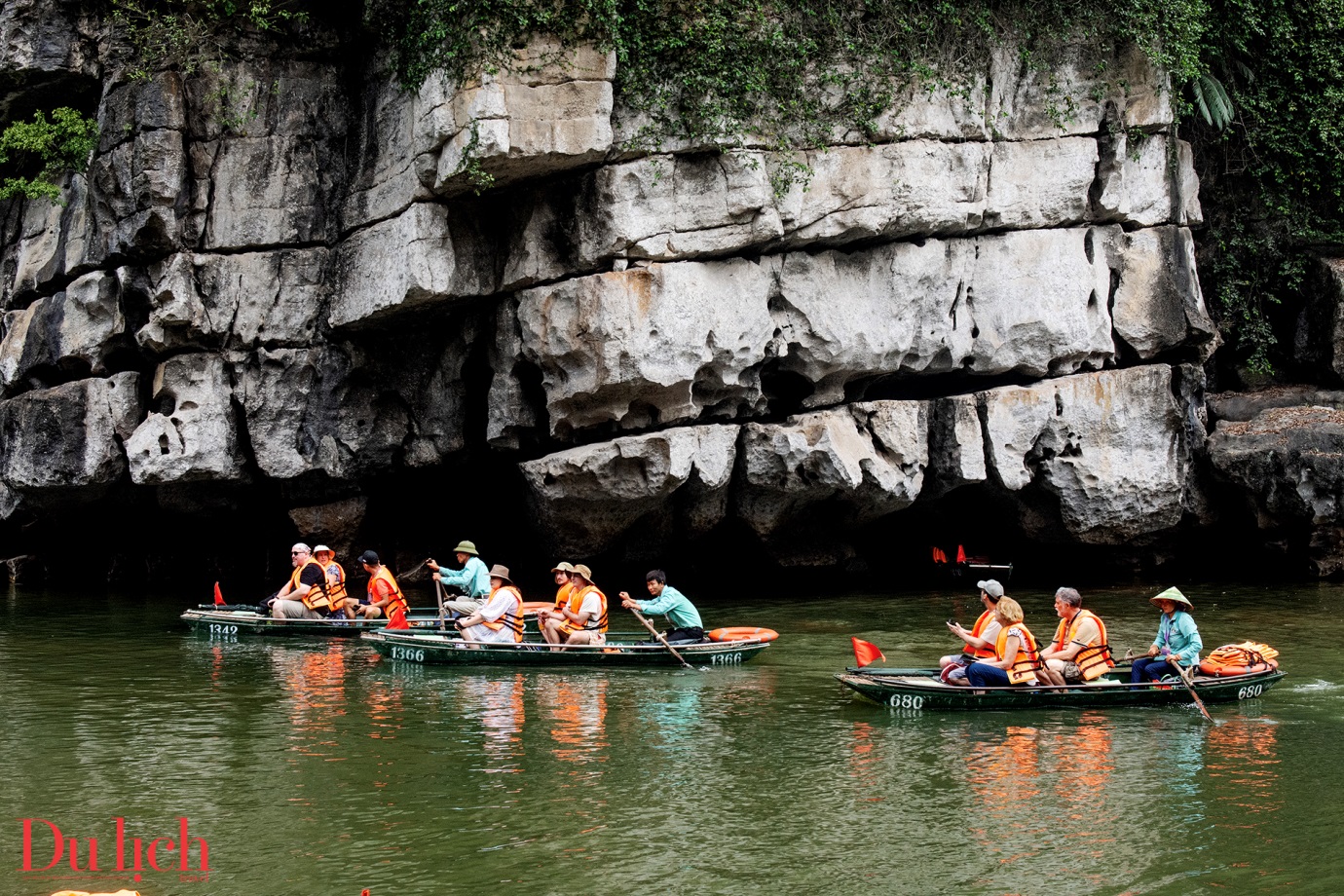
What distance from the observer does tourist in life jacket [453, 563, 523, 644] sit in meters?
17.4

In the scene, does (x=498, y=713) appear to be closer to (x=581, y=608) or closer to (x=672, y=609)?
(x=581, y=608)

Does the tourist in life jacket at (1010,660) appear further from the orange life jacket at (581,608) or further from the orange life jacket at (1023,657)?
the orange life jacket at (581,608)

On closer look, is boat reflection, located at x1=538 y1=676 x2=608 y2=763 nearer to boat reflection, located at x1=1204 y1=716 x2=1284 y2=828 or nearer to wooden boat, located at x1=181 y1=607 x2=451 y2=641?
wooden boat, located at x1=181 y1=607 x2=451 y2=641

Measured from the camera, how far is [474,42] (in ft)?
67.1

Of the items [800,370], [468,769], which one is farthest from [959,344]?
[468,769]

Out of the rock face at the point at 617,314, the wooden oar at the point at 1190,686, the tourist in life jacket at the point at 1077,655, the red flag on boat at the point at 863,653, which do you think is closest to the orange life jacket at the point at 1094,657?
the tourist in life jacket at the point at 1077,655

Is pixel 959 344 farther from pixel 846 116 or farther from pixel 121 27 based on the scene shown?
pixel 121 27

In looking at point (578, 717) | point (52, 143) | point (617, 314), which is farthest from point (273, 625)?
point (52, 143)

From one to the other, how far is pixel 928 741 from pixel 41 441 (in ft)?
60.6

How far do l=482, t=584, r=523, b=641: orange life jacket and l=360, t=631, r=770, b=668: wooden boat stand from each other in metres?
0.34

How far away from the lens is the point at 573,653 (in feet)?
56.6

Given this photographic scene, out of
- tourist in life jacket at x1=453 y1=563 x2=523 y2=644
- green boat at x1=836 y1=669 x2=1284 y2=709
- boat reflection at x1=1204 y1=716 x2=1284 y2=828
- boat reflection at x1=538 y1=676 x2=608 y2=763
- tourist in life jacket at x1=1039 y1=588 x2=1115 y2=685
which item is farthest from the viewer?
tourist in life jacket at x1=453 y1=563 x2=523 y2=644

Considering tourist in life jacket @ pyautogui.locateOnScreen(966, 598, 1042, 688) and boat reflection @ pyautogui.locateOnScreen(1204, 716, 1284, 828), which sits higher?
tourist in life jacket @ pyautogui.locateOnScreen(966, 598, 1042, 688)

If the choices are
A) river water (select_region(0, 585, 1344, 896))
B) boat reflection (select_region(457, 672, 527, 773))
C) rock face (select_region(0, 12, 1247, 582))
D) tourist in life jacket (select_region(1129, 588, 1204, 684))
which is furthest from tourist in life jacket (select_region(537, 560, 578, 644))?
tourist in life jacket (select_region(1129, 588, 1204, 684))
